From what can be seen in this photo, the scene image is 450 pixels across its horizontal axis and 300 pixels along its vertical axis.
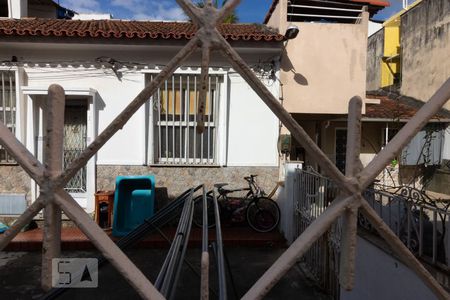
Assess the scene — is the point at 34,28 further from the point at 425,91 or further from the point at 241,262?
the point at 425,91

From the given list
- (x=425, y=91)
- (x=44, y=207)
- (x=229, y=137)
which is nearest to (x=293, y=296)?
(x=229, y=137)

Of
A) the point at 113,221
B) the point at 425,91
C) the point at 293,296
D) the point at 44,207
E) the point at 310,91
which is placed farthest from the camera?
the point at 425,91

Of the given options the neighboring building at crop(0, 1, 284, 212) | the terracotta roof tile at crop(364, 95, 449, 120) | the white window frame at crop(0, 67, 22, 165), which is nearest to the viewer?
the white window frame at crop(0, 67, 22, 165)

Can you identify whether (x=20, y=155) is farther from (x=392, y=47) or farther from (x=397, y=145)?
(x=392, y=47)

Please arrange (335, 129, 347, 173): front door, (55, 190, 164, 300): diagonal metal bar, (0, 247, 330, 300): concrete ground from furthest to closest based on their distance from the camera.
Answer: (335, 129, 347, 173): front door < (0, 247, 330, 300): concrete ground < (55, 190, 164, 300): diagonal metal bar

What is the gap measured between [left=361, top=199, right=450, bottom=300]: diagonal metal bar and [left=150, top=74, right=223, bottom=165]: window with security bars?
20.6 ft

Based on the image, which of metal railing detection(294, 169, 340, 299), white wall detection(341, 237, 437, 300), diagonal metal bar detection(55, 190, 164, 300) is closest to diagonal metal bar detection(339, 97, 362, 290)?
diagonal metal bar detection(55, 190, 164, 300)

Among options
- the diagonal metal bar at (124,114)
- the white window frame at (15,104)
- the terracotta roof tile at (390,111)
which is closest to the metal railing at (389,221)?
the diagonal metal bar at (124,114)

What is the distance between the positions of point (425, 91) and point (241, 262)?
10525 millimetres

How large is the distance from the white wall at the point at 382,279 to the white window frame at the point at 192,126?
168 inches

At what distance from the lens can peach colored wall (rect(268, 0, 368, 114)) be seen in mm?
7633

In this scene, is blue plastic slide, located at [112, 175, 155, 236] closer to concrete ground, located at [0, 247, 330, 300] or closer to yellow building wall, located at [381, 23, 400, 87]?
concrete ground, located at [0, 247, 330, 300]

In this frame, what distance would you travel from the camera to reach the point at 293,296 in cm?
475

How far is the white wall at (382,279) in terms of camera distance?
252 centimetres
